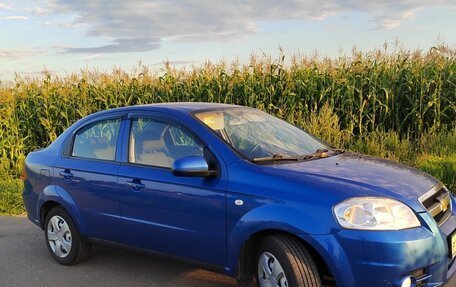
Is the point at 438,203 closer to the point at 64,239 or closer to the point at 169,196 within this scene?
the point at 169,196

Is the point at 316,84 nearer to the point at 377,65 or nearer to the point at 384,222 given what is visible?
the point at 377,65

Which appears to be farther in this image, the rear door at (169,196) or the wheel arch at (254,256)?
the rear door at (169,196)

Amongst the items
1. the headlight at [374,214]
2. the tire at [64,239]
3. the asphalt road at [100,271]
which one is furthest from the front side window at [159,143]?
the headlight at [374,214]

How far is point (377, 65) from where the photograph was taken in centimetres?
1022

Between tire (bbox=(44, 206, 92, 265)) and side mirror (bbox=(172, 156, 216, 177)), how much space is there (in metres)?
1.82

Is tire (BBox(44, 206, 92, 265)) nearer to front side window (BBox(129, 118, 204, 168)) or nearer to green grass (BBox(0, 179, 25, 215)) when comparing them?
front side window (BBox(129, 118, 204, 168))

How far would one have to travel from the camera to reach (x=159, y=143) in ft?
15.4

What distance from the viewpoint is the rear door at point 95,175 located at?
484 cm

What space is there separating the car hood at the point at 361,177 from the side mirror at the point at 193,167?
475mm

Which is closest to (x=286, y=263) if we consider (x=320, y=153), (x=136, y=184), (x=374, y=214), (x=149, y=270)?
(x=374, y=214)

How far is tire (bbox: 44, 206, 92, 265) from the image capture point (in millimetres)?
5344

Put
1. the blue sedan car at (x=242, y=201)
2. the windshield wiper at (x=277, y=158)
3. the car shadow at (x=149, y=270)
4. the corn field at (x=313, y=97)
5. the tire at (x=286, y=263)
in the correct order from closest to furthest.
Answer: the blue sedan car at (x=242, y=201)
the tire at (x=286, y=263)
the windshield wiper at (x=277, y=158)
the car shadow at (x=149, y=270)
the corn field at (x=313, y=97)

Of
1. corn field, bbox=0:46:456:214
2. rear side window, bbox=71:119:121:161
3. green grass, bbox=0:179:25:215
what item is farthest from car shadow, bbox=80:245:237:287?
corn field, bbox=0:46:456:214

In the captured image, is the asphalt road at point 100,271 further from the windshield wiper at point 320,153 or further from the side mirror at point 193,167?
the windshield wiper at point 320,153
